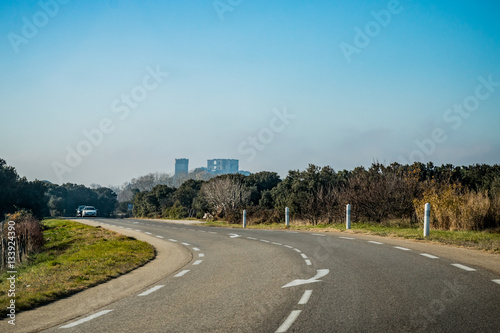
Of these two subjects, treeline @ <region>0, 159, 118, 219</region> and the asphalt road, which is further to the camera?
treeline @ <region>0, 159, 118, 219</region>

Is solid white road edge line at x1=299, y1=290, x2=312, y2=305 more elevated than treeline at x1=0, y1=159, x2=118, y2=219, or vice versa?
treeline at x1=0, y1=159, x2=118, y2=219

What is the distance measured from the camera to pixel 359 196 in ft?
89.9

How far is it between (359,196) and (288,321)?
2256cm

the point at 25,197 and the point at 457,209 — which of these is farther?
the point at 25,197

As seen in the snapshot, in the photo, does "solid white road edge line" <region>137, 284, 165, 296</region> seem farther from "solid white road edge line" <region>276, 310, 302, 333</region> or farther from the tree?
the tree

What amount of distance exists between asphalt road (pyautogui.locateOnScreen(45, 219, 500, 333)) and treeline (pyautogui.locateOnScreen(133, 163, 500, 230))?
8.68 m

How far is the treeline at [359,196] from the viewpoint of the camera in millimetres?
19688

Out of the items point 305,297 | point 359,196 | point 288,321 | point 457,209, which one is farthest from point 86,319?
point 359,196

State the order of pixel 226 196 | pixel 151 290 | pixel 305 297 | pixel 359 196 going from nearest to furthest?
pixel 305 297 → pixel 151 290 → pixel 359 196 → pixel 226 196

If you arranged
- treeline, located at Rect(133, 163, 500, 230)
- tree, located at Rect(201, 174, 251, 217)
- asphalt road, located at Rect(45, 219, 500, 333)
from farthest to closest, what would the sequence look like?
tree, located at Rect(201, 174, 251, 217) → treeline, located at Rect(133, 163, 500, 230) → asphalt road, located at Rect(45, 219, 500, 333)

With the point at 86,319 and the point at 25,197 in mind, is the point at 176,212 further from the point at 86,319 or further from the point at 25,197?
the point at 86,319

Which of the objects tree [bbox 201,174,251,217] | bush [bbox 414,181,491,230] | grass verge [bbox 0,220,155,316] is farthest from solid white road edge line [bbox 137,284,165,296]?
tree [bbox 201,174,251,217]

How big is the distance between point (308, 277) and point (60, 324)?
4715 millimetres

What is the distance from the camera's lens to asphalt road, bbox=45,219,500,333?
5562 millimetres
